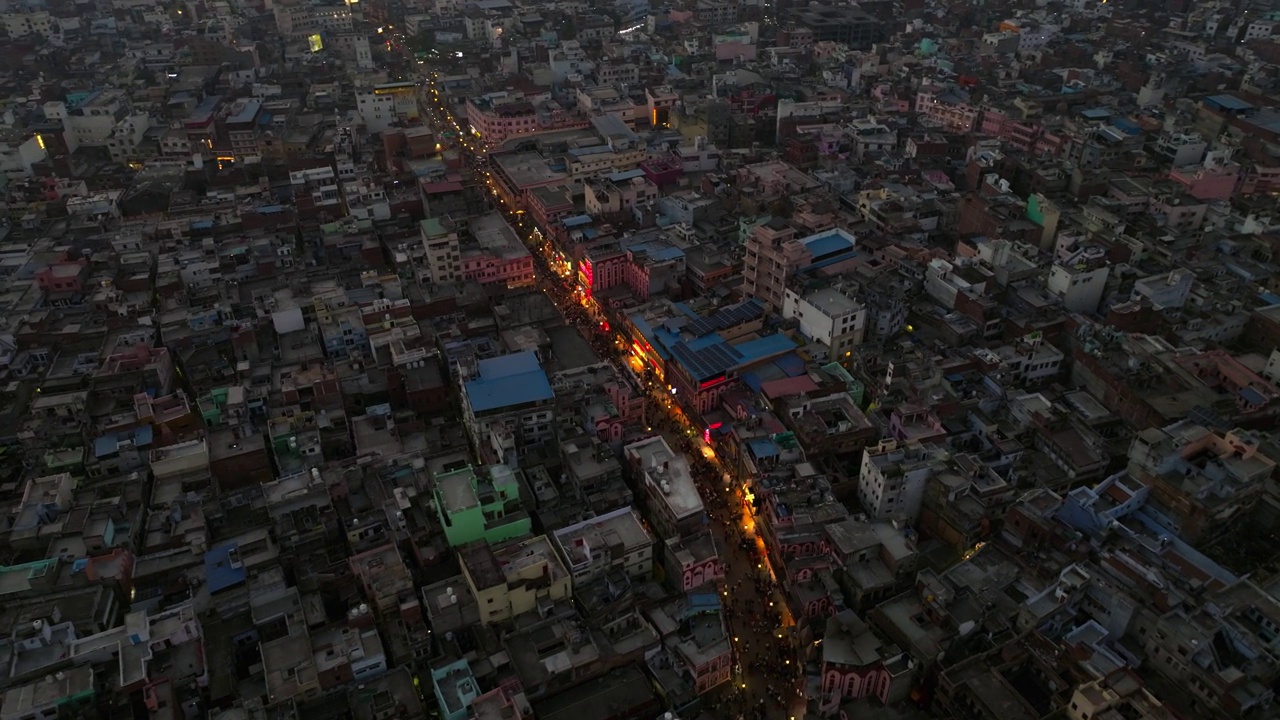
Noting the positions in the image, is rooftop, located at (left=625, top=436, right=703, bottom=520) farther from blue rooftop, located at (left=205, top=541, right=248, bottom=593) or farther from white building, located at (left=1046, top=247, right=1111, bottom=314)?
white building, located at (left=1046, top=247, right=1111, bottom=314)

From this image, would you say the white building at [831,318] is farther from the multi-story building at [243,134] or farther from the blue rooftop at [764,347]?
the multi-story building at [243,134]

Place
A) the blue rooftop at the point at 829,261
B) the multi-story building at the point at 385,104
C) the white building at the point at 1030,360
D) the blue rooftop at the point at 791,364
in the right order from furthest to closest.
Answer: the multi-story building at the point at 385,104, the blue rooftop at the point at 829,261, the blue rooftop at the point at 791,364, the white building at the point at 1030,360

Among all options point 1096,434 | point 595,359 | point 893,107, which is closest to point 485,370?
point 595,359

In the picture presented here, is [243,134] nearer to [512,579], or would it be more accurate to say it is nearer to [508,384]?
[508,384]

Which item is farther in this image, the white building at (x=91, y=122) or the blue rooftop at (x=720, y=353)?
the white building at (x=91, y=122)

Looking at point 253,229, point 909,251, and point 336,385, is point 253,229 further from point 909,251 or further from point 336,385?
point 909,251

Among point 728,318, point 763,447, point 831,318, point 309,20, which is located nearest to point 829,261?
point 831,318

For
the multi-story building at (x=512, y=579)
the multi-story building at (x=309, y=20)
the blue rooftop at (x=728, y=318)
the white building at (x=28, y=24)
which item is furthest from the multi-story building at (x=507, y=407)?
the white building at (x=28, y=24)
